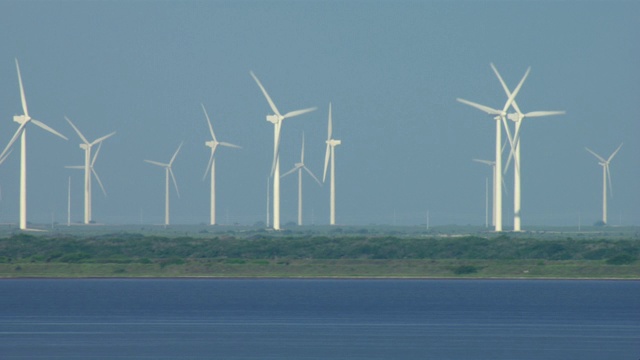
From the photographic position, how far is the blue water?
4878 centimetres

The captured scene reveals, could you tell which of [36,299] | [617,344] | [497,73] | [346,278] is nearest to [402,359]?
[617,344]

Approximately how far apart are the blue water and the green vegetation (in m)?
7.46

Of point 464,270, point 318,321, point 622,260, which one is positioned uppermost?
point 622,260

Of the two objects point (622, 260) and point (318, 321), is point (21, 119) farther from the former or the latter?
point (318, 321)

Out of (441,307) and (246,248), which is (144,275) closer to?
(246,248)

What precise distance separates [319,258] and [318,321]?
167 ft

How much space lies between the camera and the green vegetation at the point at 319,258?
10319cm

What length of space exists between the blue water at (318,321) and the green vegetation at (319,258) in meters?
7.46

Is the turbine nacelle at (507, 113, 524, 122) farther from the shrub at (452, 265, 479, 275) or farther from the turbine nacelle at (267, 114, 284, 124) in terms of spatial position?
the shrub at (452, 265, 479, 275)

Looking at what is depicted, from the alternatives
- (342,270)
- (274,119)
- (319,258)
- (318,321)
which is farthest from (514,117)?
(318,321)

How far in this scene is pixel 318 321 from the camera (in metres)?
62.7

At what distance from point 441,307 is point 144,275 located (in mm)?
37239

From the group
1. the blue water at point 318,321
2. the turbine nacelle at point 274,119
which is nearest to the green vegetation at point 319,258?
the blue water at point 318,321

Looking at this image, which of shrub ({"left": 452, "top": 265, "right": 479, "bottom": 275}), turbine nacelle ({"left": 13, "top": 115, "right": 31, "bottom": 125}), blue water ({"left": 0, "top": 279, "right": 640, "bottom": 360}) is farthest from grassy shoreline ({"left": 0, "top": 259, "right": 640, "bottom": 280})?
turbine nacelle ({"left": 13, "top": 115, "right": 31, "bottom": 125})
